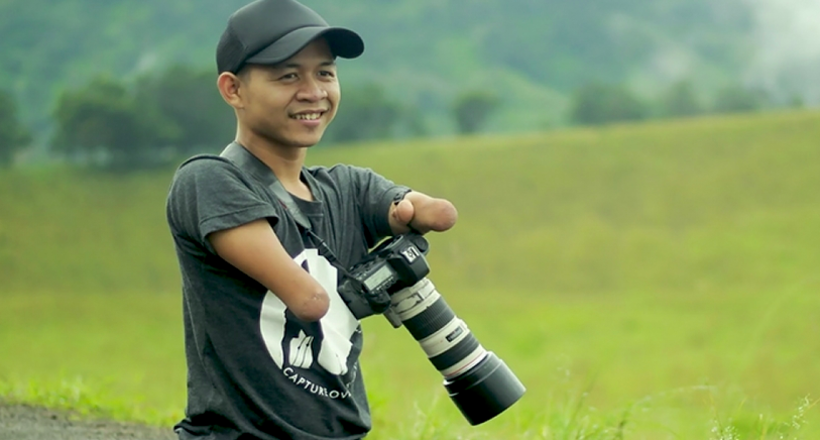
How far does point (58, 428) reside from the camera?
180 inches

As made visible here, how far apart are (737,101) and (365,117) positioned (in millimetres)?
40017

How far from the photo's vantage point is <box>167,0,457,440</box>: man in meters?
2.70

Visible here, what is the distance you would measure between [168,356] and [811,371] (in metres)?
20.8

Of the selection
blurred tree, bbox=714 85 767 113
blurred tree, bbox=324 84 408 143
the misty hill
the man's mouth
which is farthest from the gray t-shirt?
the misty hill

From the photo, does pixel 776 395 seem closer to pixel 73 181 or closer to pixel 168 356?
pixel 168 356

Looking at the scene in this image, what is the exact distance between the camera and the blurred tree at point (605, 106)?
90.4 m

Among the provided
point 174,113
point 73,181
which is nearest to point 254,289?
point 73,181

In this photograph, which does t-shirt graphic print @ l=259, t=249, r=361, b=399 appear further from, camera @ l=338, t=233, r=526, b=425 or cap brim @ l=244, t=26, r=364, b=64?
cap brim @ l=244, t=26, r=364, b=64

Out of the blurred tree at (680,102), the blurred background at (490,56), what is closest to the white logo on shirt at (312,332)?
the blurred background at (490,56)

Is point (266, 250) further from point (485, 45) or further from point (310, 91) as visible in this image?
point (485, 45)

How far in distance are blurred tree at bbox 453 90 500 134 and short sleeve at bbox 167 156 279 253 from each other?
89014 millimetres

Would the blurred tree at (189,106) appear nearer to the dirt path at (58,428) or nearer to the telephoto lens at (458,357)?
the dirt path at (58,428)

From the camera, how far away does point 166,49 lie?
14025 cm

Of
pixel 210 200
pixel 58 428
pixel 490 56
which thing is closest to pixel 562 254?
pixel 58 428
